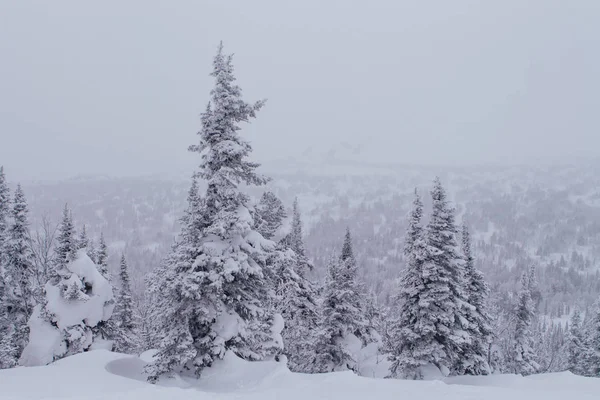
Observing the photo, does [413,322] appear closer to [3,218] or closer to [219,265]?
[219,265]

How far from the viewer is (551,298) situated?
174 metres

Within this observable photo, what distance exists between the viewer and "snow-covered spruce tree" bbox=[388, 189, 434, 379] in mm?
20641

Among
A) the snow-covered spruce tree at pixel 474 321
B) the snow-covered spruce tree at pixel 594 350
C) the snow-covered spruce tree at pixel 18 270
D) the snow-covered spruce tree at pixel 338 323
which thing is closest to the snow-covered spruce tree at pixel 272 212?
the snow-covered spruce tree at pixel 338 323

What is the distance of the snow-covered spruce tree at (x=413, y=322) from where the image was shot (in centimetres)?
2064

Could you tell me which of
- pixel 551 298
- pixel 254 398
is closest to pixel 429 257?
pixel 254 398

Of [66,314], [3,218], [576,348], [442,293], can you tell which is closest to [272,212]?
[442,293]

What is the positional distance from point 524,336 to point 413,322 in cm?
1830

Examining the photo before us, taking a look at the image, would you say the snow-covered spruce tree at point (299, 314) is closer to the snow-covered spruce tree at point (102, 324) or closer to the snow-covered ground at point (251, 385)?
the snow-covered ground at point (251, 385)

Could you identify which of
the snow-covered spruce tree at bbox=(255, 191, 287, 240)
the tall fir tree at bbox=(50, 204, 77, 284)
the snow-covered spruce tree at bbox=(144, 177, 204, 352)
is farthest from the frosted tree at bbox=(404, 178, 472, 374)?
the tall fir tree at bbox=(50, 204, 77, 284)

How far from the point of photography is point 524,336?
3431cm

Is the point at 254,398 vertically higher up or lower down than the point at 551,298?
higher up

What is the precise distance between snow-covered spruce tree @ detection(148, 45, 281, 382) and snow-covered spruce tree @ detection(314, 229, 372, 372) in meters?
11.5

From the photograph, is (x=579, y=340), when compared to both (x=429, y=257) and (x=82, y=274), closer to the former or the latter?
(x=429, y=257)

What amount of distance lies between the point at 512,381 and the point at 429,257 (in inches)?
358
